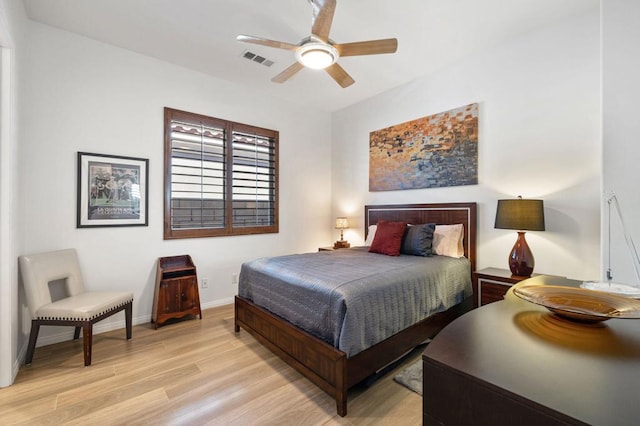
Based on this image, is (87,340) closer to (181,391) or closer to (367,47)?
(181,391)

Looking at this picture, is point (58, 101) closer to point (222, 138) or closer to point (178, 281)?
point (222, 138)

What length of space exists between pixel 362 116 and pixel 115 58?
10.9 ft

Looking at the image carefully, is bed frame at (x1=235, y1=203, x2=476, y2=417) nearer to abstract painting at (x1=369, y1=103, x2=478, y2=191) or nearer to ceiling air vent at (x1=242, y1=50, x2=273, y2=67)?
abstract painting at (x1=369, y1=103, x2=478, y2=191)

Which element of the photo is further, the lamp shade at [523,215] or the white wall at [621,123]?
the lamp shade at [523,215]

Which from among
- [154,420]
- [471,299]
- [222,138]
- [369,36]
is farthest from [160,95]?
[471,299]

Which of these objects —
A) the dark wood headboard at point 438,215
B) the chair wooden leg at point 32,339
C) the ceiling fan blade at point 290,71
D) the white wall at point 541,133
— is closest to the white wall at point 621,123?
the white wall at point 541,133

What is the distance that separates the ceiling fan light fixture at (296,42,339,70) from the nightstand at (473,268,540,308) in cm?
253

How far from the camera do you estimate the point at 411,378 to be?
7.20 feet

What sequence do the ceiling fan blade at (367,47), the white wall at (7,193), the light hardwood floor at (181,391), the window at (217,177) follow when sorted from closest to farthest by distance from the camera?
the light hardwood floor at (181,391)
the white wall at (7,193)
the ceiling fan blade at (367,47)
the window at (217,177)

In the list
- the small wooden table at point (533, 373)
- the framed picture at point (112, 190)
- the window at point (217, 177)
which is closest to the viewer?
the small wooden table at point (533, 373)

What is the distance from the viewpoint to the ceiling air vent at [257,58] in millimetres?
3255

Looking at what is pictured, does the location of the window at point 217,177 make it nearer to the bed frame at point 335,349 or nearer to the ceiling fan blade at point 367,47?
the bed frame at point 335,349

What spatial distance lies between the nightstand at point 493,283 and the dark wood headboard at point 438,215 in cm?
39

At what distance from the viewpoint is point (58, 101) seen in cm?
281
